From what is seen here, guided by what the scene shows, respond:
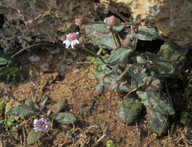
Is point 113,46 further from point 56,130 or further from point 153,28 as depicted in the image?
point 56,130

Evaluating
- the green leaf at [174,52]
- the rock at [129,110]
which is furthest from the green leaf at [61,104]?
the green leaf at [174,52]

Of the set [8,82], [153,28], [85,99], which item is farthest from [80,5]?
[8,82]

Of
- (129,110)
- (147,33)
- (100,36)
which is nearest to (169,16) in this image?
(147,33)

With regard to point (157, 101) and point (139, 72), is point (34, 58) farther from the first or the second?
point (157, 101)

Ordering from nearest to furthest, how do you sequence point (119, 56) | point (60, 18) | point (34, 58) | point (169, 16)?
point (169, 16)
point (119, 56)
point (60, 18)
point (34, 58)

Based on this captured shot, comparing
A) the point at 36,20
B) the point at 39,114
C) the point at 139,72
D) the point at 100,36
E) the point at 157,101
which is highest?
the point at 36,20

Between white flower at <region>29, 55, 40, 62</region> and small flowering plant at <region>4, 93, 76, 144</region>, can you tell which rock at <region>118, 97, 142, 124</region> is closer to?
small flowering plant at <region>4, 93, 76, 144</region>
